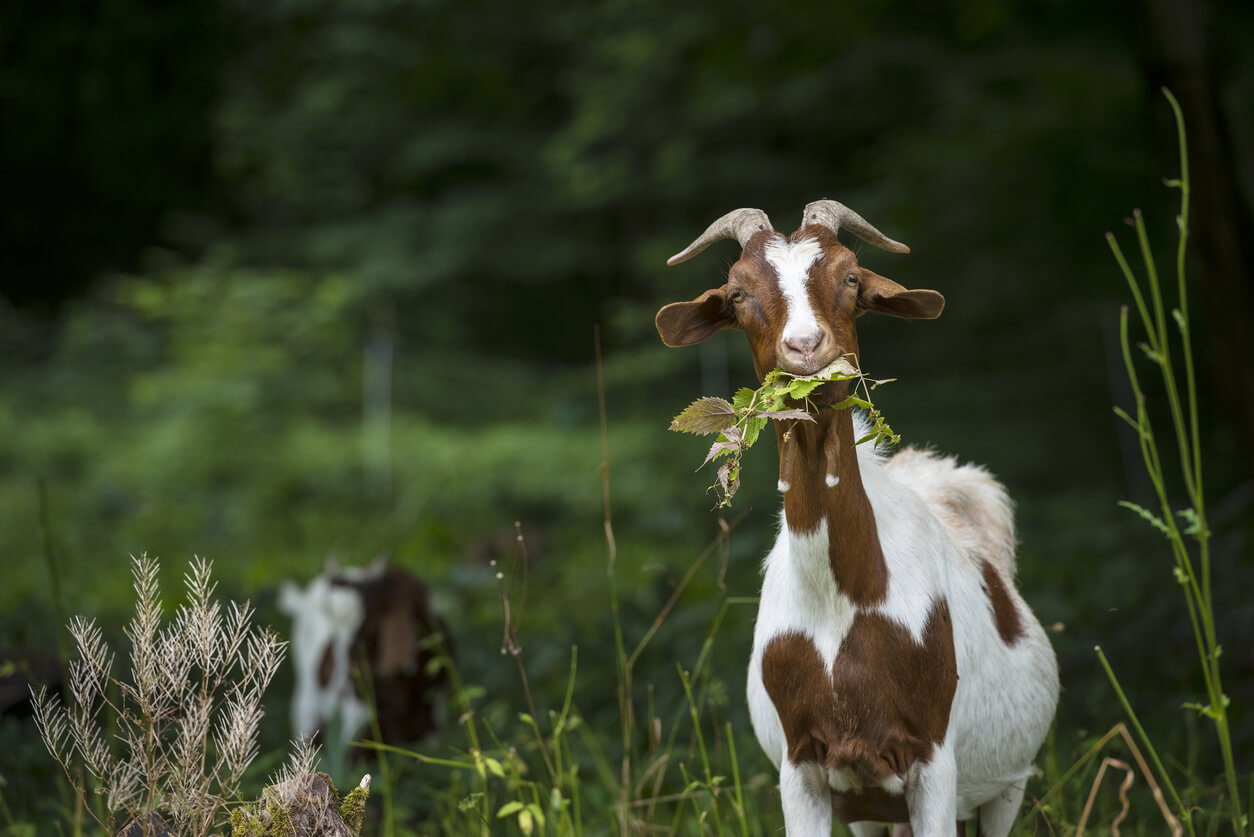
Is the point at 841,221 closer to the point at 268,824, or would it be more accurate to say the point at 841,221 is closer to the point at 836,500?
the point at 836,500

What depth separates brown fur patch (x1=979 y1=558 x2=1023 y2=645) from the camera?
10.0 feet

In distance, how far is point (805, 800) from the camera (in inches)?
103

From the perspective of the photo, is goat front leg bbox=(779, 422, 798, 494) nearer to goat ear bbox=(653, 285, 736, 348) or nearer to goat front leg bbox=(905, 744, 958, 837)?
goat ear bbox=(653, 285, 736, 348)

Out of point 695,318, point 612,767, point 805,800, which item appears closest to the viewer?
point 805,800

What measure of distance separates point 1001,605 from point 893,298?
1.06 meters

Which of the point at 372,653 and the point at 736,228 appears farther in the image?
the point at 372,653

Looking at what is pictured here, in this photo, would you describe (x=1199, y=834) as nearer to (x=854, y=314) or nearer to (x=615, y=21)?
(x=854, y=314)

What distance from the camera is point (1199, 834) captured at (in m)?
3.53

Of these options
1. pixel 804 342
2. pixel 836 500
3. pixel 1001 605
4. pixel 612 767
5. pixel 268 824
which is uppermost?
pixel 804 342

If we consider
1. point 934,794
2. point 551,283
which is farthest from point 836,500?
point 551,283

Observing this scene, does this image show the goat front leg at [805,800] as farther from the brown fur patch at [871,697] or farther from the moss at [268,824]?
the moss at [268,824]

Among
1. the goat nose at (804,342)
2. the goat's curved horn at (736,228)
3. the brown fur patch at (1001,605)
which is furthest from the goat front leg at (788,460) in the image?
the brown fur patch at (1001,605)

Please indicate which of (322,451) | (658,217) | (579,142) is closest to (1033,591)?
(322,451)

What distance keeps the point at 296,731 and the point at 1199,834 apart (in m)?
3.68
